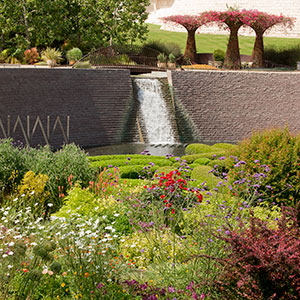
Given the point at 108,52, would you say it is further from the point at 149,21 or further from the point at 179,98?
the point at 149,21

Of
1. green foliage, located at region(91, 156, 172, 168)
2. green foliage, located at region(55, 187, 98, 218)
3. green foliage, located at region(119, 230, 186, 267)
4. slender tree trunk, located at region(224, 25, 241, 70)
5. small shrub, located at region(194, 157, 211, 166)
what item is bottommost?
small shrub, located at region(194, 157, 211, 166)

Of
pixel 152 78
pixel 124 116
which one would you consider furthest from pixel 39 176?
pixel 152 78

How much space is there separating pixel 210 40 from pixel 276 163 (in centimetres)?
4006

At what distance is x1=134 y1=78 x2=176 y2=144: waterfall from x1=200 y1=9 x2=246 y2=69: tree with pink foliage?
326 inches

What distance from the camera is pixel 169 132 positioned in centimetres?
2553

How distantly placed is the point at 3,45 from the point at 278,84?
18.6 meters

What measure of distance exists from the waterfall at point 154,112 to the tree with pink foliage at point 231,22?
27.2ft

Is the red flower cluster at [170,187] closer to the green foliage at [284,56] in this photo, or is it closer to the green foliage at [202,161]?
the green foliage at [202,161]

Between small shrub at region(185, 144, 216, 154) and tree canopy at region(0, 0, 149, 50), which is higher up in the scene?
tree canopy at region(0, 0, 149, 50)

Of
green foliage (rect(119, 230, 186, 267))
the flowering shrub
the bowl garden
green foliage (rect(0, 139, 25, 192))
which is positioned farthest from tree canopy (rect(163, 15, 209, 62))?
green foliage (rect(119, 230, 186, 267))

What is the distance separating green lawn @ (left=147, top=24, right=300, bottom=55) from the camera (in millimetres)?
47656

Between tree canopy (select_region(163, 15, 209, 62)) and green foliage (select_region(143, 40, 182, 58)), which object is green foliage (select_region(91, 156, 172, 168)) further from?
green foliage (select_region(143, 40, 182, 58))

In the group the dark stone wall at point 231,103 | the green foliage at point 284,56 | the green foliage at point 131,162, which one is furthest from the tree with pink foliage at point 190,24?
the green foliage at point 131,162

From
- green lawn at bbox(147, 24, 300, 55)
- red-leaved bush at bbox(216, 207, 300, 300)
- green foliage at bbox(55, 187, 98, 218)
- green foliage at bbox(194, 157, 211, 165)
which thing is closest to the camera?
red-leaved bush at bbox(216, 207, 300, 300)
